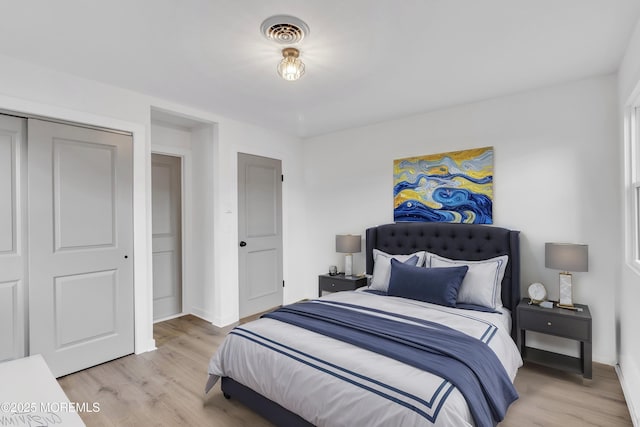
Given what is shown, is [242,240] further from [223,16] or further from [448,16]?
[448,16]

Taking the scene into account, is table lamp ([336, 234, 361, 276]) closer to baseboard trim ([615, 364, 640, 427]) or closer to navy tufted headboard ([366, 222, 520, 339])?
navy tufted headboard ([366, 222, 520, 339])

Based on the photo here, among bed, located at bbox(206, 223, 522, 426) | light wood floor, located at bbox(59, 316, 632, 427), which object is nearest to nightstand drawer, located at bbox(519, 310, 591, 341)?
bed, located at bbox(206, 223, 522, 426)

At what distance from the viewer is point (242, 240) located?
4.08m

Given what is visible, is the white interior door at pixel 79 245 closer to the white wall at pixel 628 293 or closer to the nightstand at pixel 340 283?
the nightstand at pixel 340 283

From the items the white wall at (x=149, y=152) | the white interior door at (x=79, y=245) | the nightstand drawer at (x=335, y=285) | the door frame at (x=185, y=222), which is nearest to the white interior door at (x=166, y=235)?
the door frame at (x=185, y=222)

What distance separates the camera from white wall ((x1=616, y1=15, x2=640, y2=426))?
2.02 m

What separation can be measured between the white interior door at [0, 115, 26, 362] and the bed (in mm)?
1519

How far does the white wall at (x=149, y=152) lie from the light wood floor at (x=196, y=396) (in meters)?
0.46

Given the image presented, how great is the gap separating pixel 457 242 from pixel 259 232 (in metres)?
2.38

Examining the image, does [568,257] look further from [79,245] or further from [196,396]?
[79,245]

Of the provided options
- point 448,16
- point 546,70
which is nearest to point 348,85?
point 448,16

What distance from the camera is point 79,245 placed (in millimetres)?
2760

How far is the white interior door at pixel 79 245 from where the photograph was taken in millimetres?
2555

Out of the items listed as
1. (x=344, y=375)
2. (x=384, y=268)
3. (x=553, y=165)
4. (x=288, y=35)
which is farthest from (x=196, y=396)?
(x=553, y=165)
